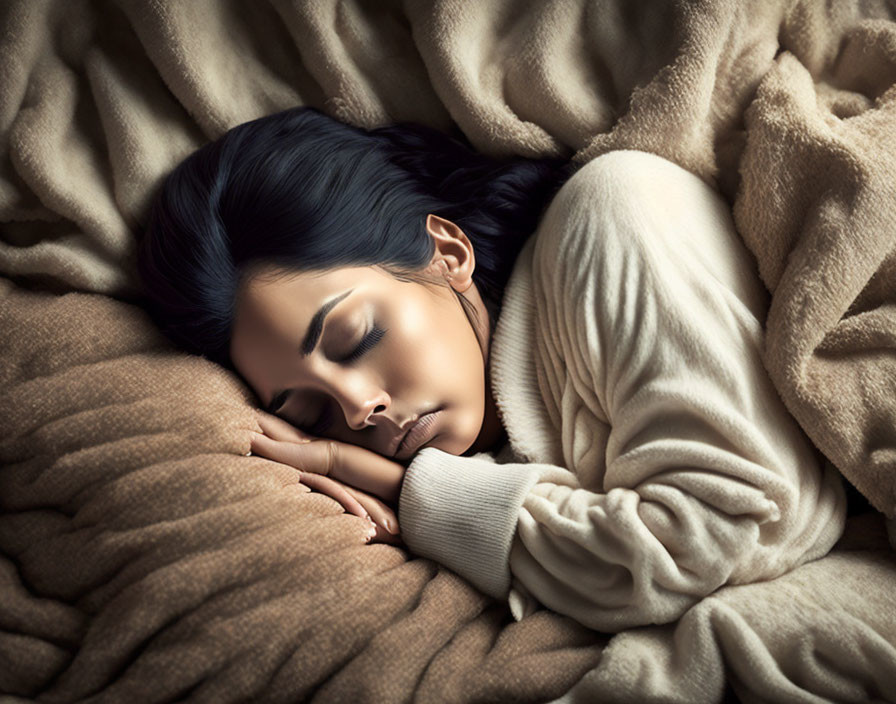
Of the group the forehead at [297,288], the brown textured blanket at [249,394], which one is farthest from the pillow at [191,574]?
the forehead at [297,288]

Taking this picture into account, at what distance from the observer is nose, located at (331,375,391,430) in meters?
1.02

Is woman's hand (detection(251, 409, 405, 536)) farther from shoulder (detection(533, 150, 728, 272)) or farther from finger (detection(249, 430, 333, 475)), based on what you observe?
shoulder (detection(533, 150, 728, 272))

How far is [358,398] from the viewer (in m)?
1.02

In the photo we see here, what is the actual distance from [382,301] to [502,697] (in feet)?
1.54

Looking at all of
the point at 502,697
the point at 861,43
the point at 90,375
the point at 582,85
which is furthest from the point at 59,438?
the point at 861,43

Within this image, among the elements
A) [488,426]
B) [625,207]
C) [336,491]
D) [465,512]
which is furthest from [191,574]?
[625,207]

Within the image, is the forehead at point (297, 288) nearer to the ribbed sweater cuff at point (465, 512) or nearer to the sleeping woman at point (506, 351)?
the sleeping woman at point (506, 351)

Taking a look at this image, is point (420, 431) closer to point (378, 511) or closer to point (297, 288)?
point (378, 511)

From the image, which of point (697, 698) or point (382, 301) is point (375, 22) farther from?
point (697, 698)

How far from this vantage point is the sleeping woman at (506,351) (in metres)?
0.91

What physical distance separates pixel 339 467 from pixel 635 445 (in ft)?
1.20

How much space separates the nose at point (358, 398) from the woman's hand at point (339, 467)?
6cm

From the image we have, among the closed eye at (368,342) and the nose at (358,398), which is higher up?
the closed eye at (368,342)

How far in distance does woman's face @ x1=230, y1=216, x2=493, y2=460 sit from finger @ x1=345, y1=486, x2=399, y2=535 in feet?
0.20
